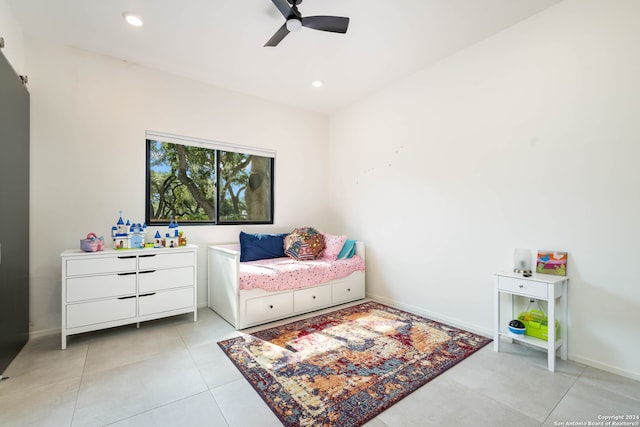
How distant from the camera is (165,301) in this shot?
9.00 ft

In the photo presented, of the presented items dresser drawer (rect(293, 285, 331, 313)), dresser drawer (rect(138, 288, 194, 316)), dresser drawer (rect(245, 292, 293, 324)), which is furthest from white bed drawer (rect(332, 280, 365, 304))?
dresser drawer (rect(138, 288, 194, 316))

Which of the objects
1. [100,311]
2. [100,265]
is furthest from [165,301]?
[100,265]

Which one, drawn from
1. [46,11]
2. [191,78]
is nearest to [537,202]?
[191,78]

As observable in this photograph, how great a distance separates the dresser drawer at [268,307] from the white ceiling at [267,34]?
7.86 feet

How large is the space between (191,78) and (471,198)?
3.26m

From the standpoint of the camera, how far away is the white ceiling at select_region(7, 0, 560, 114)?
2.21m

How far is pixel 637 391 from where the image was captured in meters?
1.78

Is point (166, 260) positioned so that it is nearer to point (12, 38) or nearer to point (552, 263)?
point (12, 38)

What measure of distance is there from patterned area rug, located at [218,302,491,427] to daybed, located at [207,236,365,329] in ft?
0.71

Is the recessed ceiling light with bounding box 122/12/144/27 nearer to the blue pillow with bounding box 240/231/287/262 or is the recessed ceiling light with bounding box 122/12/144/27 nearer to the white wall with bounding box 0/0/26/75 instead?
the white wall with bounding box 0/0/26/75

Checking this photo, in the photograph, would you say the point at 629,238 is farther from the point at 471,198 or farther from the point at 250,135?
the point at 250,135

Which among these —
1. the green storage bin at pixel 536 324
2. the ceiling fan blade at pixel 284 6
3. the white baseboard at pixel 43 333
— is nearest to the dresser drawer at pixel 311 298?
the green storage bin at pixel 536 324

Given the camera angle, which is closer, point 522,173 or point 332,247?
point 522,173

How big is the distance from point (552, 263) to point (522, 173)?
747 mm
